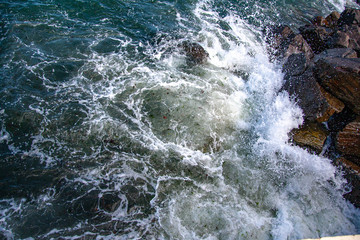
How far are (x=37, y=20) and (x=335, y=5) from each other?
2744cm

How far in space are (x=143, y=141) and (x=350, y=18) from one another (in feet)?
62.9

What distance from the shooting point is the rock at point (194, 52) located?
1279cm

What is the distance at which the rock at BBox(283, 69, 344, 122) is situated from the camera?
30.8 ft

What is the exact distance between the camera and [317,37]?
15.0 meters

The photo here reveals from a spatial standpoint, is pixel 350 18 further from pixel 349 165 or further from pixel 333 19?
pixel 349 165

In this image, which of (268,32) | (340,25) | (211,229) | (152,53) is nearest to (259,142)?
(211,229)

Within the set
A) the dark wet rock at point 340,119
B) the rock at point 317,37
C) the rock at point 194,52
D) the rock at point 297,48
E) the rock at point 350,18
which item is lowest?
the rock at point 194,52

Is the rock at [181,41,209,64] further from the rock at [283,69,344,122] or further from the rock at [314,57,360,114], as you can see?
the rock at [314,57,360,114]

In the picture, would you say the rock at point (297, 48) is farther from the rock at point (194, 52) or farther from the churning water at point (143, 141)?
the rock at point (194, 52)

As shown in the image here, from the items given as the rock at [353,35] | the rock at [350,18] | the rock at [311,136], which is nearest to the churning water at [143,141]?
the rock at [311,136]

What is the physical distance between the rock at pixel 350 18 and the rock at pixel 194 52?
12699 millimetres

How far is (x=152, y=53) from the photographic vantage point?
12.8 m

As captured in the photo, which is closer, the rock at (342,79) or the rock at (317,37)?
the rock at (342,79)

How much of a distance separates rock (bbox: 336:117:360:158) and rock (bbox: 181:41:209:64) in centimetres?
786
